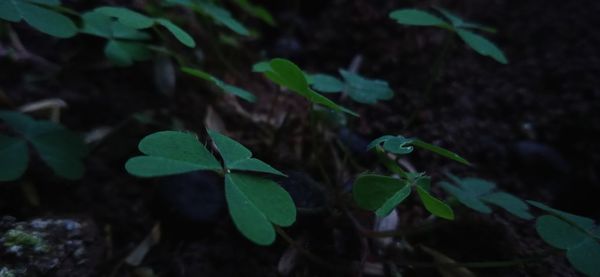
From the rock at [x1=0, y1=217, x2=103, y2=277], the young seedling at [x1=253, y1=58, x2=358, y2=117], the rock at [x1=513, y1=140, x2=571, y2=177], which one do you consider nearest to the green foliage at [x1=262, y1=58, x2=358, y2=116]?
the young seedling at [x1=253, y1=58, x2=358, y2=117]

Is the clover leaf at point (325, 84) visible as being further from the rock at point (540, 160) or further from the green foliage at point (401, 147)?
the rock at point (540, 160)

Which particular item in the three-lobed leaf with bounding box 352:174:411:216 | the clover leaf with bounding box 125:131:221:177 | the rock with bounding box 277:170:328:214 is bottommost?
the clover leaf with bounding box 125:131:221:177

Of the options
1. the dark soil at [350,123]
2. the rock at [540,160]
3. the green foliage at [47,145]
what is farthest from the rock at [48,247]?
the rock at [540,160]

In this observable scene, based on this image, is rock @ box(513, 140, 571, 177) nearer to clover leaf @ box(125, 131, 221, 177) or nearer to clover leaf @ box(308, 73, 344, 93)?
clover leaf @ box(308, 73, 344, 93)

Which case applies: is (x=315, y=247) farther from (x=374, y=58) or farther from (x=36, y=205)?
(x=374, y=58)

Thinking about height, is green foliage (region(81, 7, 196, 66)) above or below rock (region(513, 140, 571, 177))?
below

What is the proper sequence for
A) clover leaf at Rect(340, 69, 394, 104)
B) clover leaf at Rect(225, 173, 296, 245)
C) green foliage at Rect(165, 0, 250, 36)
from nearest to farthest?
clover leaf at Rect(225, 173, 296, 245) < clover leaf at Rect(340, 69, 394, 104) < green foliage at Rect(165, 0, 250, 36)
